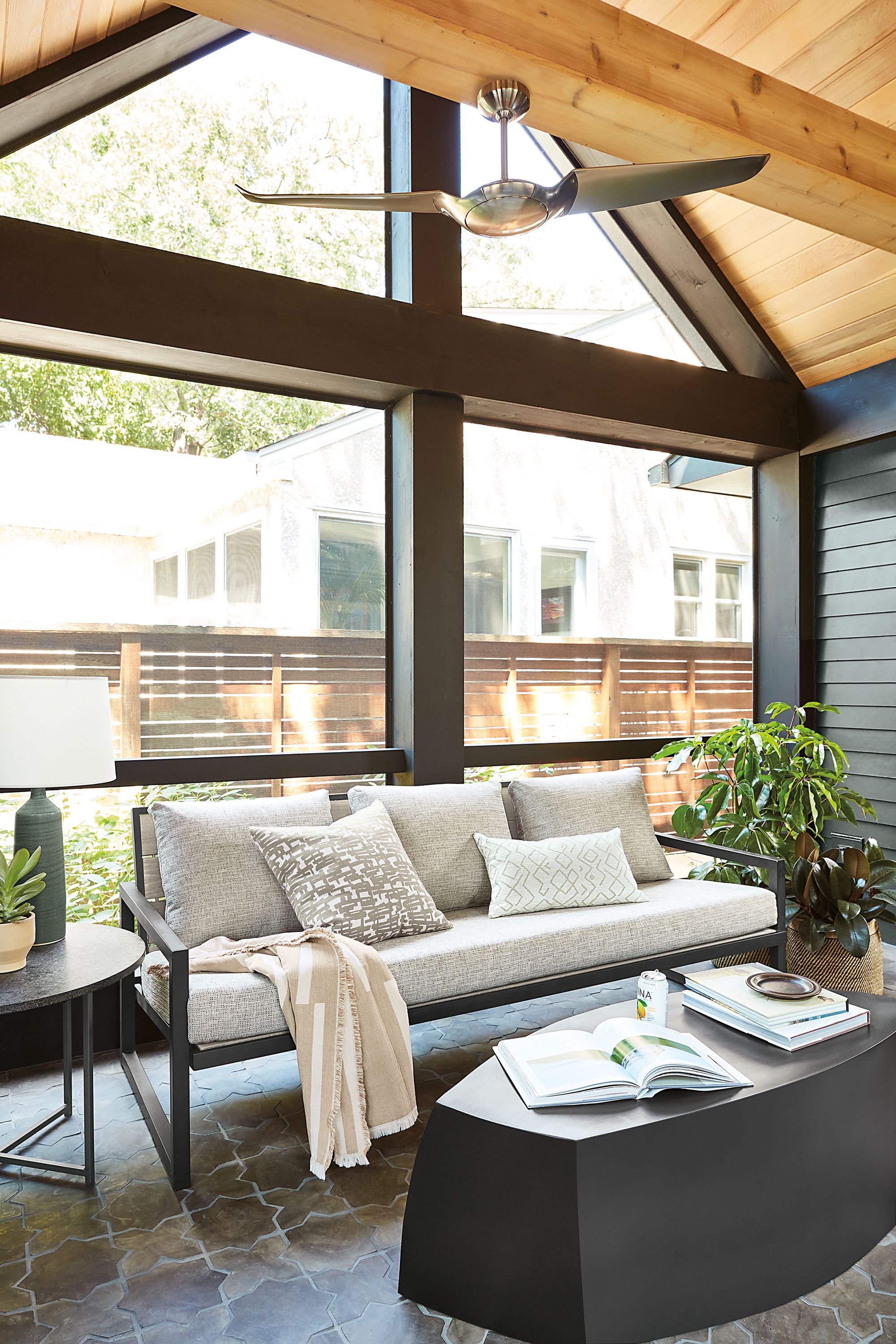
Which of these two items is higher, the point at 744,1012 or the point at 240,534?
the point at 240,534

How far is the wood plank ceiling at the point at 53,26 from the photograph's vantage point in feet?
8.86

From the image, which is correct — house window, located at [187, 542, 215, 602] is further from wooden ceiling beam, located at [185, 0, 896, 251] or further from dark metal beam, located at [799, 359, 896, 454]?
dark metal beam, located at [799, 359, 896, 454]

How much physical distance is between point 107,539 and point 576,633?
6.71ft

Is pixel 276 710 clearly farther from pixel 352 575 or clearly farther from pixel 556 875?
pixel 556 875

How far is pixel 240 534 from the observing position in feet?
11.4

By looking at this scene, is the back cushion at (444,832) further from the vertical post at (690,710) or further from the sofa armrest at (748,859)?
the vertical post at (690,710)

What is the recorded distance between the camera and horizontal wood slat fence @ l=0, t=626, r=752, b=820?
3.26 metres

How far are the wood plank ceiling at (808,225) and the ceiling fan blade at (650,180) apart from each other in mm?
1488

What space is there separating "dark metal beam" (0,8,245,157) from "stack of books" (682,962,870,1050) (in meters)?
3.26

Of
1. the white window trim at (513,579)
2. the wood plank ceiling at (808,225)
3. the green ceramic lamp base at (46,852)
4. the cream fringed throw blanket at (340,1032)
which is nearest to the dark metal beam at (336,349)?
the wood plank ceiling at (808,225)

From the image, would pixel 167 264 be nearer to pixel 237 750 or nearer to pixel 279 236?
pixel 279 236

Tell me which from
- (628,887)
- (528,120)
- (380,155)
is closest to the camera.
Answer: (528,120)

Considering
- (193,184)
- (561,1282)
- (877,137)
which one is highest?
(193,184)

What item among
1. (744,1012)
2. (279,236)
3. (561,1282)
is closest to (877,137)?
(279,236)
